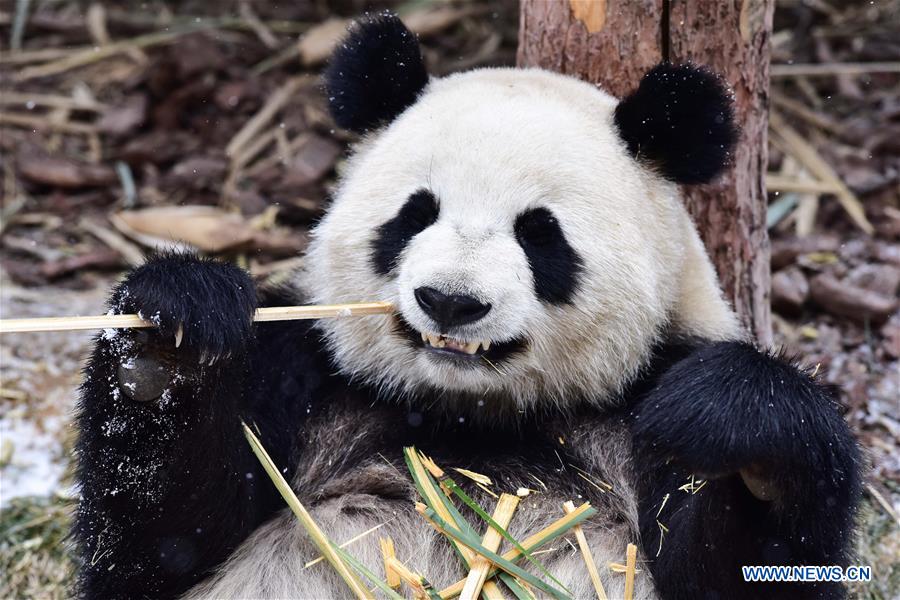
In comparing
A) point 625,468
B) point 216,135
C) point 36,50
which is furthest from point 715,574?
point 36,50

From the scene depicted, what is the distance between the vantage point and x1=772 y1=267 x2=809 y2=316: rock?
6035mm

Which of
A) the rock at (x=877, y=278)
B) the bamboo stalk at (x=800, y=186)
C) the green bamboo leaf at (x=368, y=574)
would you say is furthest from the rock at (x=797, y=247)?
the green bamboo leaf at (x=368, y=574)

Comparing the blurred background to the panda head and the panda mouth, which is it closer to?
the panda head

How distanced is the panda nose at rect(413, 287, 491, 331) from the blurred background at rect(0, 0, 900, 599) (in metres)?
2.56

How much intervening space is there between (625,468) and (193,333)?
5.10ft

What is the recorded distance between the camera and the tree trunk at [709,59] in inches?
177

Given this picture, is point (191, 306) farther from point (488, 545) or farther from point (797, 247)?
point (797, 247)

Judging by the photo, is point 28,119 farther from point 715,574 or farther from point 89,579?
point 715,574

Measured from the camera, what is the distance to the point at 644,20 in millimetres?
4500

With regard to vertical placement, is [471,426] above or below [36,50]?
below

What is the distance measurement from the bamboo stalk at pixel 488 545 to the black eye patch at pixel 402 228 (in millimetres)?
877

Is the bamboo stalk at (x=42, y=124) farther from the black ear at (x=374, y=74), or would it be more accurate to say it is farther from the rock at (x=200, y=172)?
the black ear at (x=374, y=74)

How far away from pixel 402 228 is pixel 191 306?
751 mm

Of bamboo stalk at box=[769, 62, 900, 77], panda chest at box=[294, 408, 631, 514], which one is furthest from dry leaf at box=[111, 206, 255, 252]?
bamboo stalk at box=[769, 62, 900, 77]
